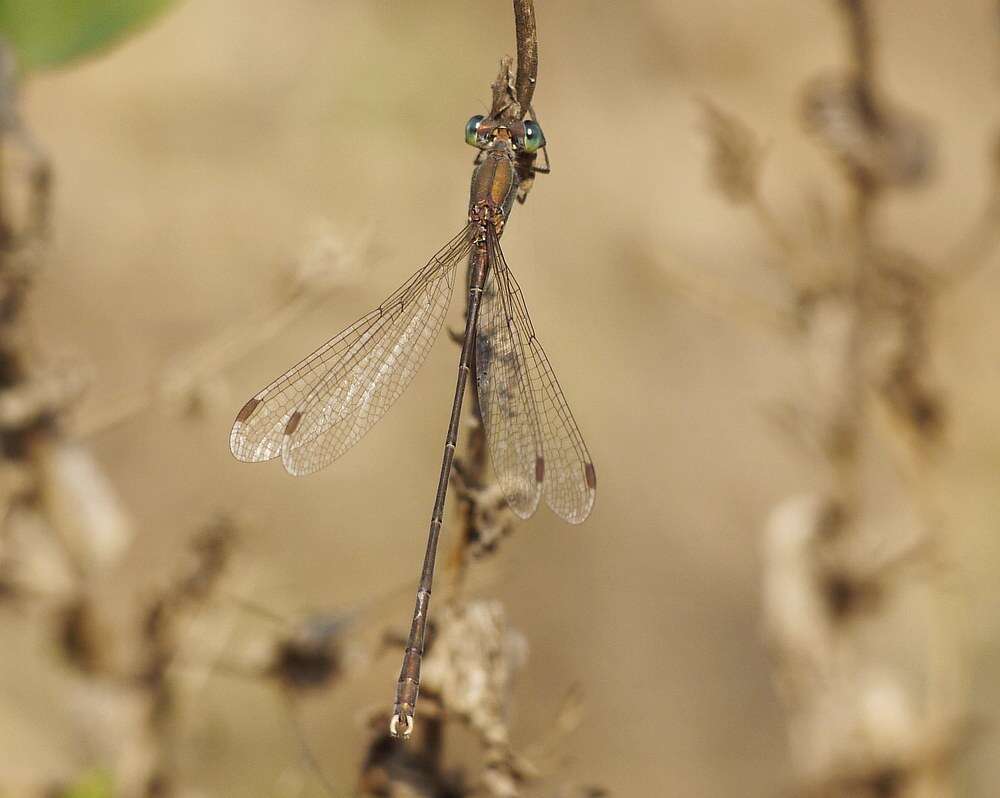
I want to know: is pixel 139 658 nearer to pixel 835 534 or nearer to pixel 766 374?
pixel 835 534

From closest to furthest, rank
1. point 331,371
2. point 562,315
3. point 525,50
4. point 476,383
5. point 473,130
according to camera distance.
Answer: point 525,50
point 476,383
point 473,130
point 331,371
point 562,315

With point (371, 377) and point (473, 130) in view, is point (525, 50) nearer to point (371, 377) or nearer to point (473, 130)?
point (473, 130)

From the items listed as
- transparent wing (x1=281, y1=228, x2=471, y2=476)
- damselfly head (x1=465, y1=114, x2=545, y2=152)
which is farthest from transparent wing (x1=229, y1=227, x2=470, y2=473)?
damselfly head (x1=465, y1=114, x2=545, y2=152)

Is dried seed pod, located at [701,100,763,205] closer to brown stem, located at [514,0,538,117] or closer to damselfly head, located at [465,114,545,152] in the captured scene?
damselfly head, located at [465,114,545,152]

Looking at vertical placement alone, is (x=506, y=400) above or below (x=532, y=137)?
below

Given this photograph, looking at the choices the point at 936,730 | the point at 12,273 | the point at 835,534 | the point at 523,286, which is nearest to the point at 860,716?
the point at 936,730

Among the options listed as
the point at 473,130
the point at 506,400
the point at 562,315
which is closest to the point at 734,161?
the point at 473,130
